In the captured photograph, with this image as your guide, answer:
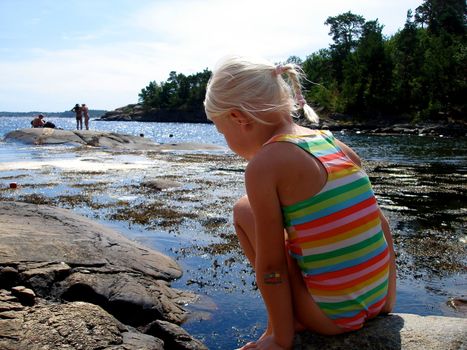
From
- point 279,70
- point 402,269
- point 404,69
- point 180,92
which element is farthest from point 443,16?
point 279,70

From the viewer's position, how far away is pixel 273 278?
2.52 m

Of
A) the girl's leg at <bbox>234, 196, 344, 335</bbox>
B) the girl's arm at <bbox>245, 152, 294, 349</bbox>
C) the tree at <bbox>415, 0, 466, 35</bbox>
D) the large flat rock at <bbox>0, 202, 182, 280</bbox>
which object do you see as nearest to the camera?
the girl's arm at <bbox>245, 152, 294, 349</bbox>

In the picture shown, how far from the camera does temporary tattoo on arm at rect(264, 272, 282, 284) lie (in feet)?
8.27

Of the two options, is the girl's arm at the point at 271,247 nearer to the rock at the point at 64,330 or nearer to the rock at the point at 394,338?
the rock at the point at 394,338

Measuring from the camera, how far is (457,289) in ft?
21.5

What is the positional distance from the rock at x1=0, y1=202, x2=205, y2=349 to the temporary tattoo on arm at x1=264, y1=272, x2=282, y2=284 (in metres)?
1.82

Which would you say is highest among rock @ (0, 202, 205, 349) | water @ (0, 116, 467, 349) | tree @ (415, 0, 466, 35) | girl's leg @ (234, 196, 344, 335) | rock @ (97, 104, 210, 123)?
tree @ (415, 0, 466, 35)

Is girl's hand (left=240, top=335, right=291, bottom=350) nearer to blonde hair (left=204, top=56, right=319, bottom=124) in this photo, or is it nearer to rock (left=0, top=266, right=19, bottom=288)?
blonde hair (left=204, top=56, right=319, bottom=124)

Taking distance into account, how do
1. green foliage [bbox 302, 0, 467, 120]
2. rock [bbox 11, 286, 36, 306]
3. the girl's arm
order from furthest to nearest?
green foliage [bbox 302, 0, 467, 120]
rock [bbox 11, 286, 36, 306]
the girl's arm

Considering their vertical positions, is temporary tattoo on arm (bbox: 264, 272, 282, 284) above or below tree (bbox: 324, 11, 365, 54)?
Answer: below

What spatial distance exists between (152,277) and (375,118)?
71.9 meters

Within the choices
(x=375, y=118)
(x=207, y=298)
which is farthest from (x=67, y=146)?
(x=375, y=118)

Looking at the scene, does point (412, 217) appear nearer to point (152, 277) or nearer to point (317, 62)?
point (152, 277)

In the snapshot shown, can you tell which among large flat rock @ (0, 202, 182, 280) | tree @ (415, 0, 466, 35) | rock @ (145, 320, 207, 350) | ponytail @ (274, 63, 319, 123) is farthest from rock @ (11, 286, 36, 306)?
tree @ (415, 0, 466, 35)
